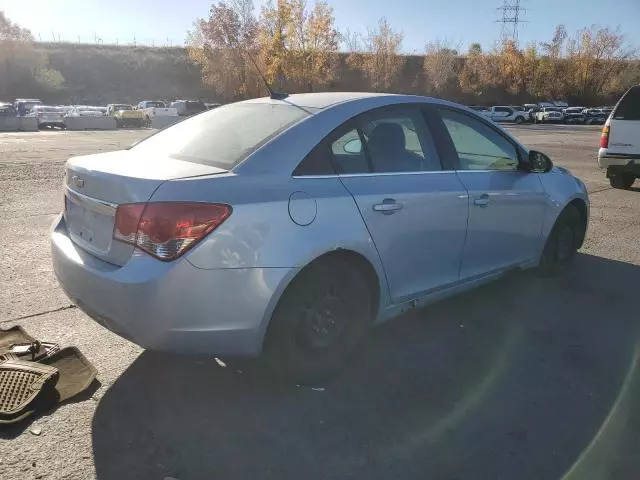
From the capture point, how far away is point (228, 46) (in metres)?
57.9

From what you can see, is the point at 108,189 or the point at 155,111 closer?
the point at 108,189

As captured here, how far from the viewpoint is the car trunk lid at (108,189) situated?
286 cm

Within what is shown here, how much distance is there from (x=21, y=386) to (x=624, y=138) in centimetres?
1014

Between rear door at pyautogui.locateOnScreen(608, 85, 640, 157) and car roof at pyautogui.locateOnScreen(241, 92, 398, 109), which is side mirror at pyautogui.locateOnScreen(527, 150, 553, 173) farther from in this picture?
rear door at pyautogui.locateOnScreen(608, 85, 640, 157)

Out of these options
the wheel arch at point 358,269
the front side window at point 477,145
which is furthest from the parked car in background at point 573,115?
the wheel arch at point 358,269

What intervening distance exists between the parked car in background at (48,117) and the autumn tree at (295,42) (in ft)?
81.6

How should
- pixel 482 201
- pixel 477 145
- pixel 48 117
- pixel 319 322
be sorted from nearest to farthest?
1. pixel 319 322
2. pixel 482 201
3. pixel 477 145
4. pixel 48 117

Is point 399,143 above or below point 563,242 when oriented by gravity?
above

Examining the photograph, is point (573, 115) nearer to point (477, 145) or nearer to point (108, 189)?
point (477, 145)

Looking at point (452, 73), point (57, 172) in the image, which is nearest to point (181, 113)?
point (57, 172)

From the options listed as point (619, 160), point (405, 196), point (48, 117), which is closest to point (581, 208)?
point (405, 196)

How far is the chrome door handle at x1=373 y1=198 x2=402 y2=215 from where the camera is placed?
11.1 ft

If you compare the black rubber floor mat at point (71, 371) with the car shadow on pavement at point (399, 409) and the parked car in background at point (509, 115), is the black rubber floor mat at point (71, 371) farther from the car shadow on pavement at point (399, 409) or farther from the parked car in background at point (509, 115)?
the parked car in background at point (509, 115)

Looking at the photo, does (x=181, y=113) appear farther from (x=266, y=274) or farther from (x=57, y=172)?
(x=266, y=274)
